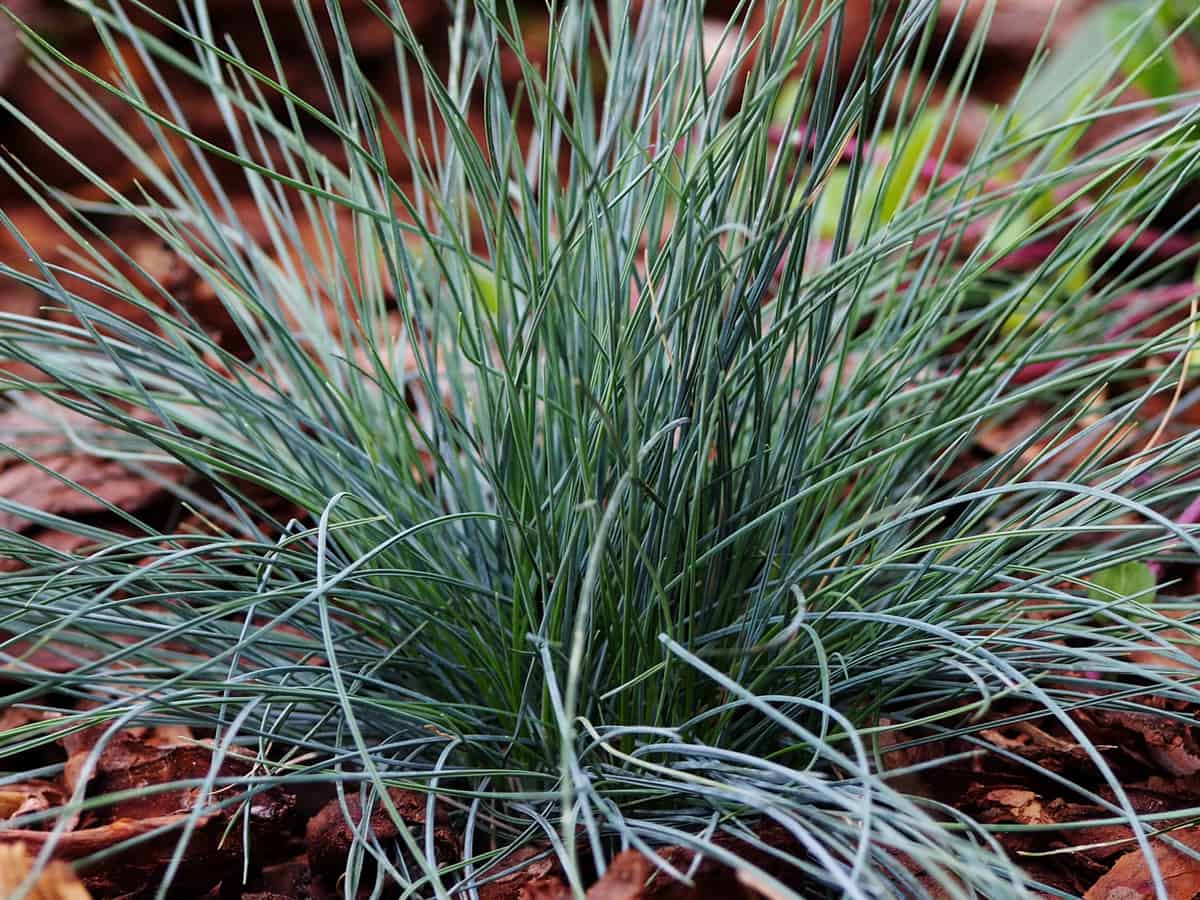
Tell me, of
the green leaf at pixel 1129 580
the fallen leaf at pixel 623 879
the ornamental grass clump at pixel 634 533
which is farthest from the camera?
the green leaf at pixel 1129 580

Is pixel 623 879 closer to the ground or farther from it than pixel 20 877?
farther from it

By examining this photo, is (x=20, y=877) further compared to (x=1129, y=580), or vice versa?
(x=1129, y=580)

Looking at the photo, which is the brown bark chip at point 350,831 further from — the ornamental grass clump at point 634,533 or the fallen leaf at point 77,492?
the fallen leaf at point 77,492

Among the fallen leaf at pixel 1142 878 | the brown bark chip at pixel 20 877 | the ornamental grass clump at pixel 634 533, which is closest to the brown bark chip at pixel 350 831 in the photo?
the ornamental grass clump at pixel 634 533

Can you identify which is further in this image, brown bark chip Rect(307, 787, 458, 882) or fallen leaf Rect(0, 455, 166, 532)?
fallen leaf Rect(0, 455, 166, 532)

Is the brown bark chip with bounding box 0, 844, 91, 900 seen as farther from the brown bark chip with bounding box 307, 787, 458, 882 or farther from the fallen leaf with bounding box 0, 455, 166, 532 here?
the fallen leaf with bounding box 0, 455, 166, 532

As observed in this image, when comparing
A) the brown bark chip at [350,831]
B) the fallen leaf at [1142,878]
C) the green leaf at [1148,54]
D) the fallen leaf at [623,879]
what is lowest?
the brown bark chip at [350,831]

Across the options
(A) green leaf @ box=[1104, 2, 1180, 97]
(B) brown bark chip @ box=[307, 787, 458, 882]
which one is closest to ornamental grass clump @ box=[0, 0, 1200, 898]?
(B) brown bark chip @ box=[307, 787, 458, 882]

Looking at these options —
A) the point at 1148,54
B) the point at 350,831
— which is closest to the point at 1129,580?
the point at 350,831

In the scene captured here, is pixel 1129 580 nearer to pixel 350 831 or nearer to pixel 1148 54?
pixel 350 831

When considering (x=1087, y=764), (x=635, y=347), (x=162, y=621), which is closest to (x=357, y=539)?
(x=162, y=621)

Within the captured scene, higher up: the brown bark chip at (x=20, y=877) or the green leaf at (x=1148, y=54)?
the green leaf at (x=1148, y=54)
